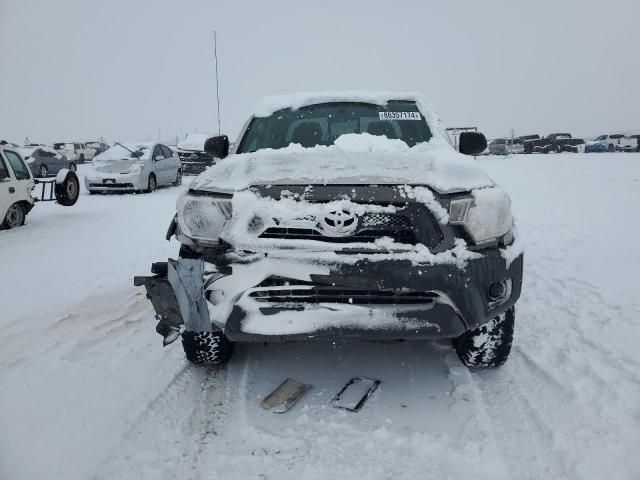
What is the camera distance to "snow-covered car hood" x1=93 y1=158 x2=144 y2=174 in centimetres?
1324

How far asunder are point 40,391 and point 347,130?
2.72 m

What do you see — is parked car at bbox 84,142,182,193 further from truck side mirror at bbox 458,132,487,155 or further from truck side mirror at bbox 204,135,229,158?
truck side mirror at bbox 458,132,487,155

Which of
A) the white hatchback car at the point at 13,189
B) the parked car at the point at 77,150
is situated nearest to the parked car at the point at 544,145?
the parked car at the point at 77,150

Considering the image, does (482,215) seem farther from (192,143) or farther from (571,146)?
(571,146)

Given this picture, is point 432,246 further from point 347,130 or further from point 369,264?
point 347,130

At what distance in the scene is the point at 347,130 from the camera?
144 inches

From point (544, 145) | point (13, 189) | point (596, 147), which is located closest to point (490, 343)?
point (13, 189)

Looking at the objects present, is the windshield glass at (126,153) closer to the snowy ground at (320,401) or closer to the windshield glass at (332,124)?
the snowy ground at (320,401)

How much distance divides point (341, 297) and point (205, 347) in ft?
3.41

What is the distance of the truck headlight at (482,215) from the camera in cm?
229

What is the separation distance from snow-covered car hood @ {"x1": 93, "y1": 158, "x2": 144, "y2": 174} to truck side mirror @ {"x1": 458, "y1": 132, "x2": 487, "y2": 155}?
11.6 meters

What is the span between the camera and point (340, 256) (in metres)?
2.17

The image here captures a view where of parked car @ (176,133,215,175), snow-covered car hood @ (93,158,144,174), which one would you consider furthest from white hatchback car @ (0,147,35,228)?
parked car @ (176,133,215,175)

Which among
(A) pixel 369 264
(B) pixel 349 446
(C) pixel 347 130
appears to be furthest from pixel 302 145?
(B) pixel 349 446
